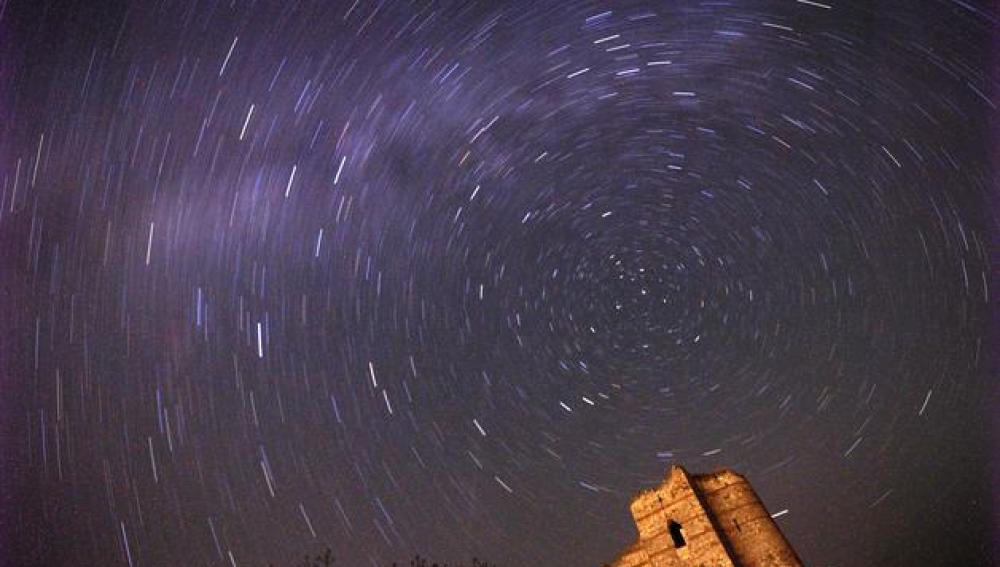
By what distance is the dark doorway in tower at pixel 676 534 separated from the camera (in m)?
20.8

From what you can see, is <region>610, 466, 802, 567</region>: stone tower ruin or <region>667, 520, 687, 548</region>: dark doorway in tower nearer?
<region>610, 466, 802, 567</region>: stone tower ruin

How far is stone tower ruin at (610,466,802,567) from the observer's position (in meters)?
20.0

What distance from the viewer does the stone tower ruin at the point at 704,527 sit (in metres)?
20.0

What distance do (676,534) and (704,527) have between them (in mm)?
1063

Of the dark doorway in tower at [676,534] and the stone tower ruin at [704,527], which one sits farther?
the dark doorway in tower at [676,534]

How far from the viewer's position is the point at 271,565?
128 ft

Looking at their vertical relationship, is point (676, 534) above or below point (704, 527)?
above

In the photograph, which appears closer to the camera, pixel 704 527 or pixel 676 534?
pixel 704 527

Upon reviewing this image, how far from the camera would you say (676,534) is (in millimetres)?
21266

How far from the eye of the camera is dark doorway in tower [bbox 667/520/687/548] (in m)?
20.8

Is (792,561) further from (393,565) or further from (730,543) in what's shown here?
(393,565)

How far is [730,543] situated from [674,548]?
181 cm

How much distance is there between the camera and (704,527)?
20.7 metres

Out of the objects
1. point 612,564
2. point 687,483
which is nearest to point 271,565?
point 612,564
